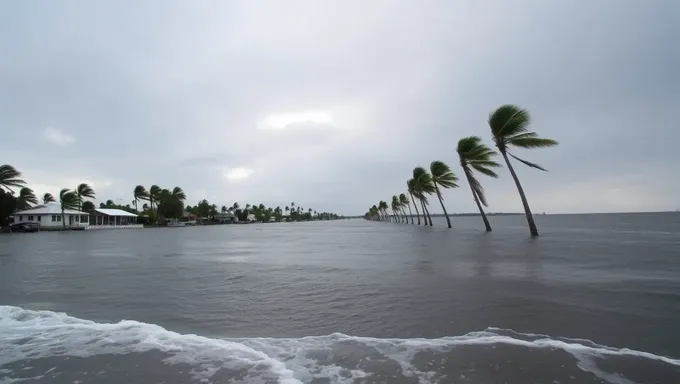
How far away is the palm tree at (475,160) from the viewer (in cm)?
3153

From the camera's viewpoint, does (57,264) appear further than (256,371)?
Yes

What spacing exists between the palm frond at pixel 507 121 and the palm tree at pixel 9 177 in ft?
238

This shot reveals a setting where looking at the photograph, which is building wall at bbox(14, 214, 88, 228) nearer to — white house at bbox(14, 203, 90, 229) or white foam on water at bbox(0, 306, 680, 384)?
white house at bbox(14, 203, 90, 229)

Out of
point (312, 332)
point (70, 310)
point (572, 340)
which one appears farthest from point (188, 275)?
point (572, 340)

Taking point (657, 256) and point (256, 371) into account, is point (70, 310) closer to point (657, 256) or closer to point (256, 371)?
point (256, 371)

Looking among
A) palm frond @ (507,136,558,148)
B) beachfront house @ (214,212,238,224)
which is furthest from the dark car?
beachfront house @ (214,212,238,224)

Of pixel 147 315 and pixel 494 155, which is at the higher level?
pixel 494 155

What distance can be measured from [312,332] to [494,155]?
28724 mm

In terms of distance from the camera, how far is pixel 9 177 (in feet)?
197

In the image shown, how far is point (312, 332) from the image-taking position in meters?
5.34

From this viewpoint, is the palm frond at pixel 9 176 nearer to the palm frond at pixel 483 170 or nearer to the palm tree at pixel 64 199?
the palm tree at pixel 64 199

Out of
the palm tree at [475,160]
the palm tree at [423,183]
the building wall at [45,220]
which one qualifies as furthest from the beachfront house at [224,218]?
the palm tree at [475,160]

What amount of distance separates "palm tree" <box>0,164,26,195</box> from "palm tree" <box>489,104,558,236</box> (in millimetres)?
72676

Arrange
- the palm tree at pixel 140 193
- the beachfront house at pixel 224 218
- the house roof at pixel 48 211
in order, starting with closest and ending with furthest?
1. the house roof at pixel 48 211
2. the palm tree at pixel 140 193
3. the beachfront house at pixel 224 218
